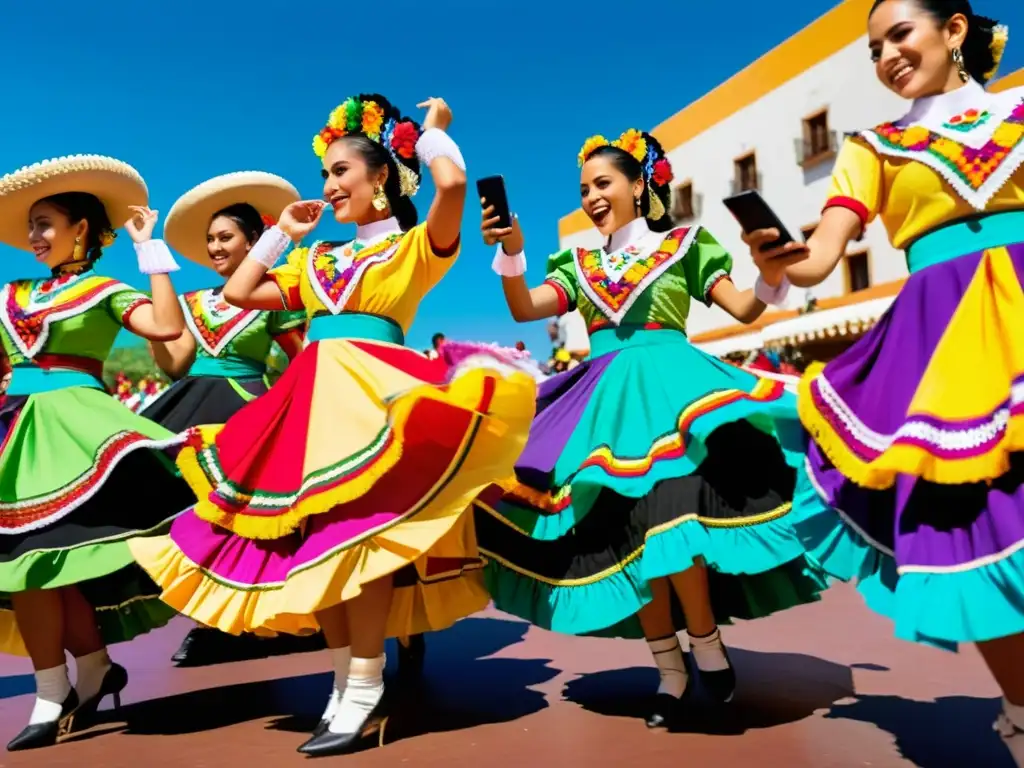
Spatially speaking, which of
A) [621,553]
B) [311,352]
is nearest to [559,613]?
[621,553]

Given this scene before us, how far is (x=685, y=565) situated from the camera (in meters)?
2.49

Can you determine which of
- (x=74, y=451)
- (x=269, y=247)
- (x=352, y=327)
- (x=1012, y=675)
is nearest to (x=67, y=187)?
(x=269, y=247)

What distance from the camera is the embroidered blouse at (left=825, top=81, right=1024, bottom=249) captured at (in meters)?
2.05

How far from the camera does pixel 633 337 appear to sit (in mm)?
3074

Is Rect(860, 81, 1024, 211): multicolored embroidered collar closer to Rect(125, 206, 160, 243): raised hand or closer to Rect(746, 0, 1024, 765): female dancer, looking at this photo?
Rect(746, 0, 1024, 765): female dancer

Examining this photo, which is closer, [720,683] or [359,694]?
[359,694]

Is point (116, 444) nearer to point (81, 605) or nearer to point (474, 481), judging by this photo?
point (81, 605)

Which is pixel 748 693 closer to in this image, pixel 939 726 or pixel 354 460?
pixel 939 726

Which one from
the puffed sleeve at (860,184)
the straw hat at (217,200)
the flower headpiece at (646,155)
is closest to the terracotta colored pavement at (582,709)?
the puffed sleeve at (860,184)

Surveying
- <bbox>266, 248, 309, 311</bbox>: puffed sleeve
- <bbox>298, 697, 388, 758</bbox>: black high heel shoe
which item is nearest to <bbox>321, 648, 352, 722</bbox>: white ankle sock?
<bbox>298, 697, 388, 758</bbox>: black high heel shoe

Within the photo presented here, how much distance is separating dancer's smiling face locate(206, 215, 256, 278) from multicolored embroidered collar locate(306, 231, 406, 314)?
1.25 meters

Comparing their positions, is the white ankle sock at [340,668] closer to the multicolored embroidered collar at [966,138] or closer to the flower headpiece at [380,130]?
the flower headpiece at [380,130]

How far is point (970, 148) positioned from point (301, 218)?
6.94 ft

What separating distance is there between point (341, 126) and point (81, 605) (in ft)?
6.30
